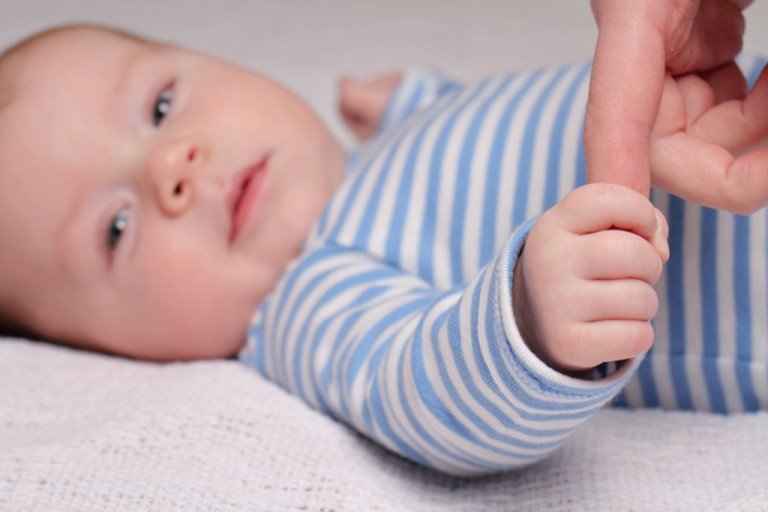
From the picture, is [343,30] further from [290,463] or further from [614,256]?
[614,256]

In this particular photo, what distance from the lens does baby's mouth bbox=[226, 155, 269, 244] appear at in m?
1.05

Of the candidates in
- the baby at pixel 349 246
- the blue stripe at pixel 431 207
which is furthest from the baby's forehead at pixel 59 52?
the blue stripe at pixel 431 207

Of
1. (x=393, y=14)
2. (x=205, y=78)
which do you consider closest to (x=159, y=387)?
(x=205, y=78)

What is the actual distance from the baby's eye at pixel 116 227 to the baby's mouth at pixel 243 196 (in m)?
0.11

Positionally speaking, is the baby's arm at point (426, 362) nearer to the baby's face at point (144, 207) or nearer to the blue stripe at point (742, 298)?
the baby's face at point (144, 207)

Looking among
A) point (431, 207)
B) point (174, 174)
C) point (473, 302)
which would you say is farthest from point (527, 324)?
point (174, 174)

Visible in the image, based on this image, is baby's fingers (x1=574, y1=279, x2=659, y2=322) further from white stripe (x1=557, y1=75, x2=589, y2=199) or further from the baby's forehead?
the baby's forehead

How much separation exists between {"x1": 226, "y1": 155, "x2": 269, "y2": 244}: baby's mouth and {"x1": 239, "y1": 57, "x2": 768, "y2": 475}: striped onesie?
7 cm

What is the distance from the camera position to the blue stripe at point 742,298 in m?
0.81

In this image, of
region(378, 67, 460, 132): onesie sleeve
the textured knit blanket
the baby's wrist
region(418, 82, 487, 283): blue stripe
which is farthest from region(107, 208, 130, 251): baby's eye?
the baby's wrist

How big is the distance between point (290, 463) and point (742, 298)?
→ 0.39m

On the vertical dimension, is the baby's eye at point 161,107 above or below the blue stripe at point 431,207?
above

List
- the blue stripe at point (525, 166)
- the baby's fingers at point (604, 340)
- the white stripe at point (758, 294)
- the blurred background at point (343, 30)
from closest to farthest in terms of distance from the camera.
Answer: the baby's fingers at point (604, 340) < the white stripe at point (758, 294) < the blue stripe at point (525, 166) < the blurred background at point (343, 30)

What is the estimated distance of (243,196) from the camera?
3.47 ft
